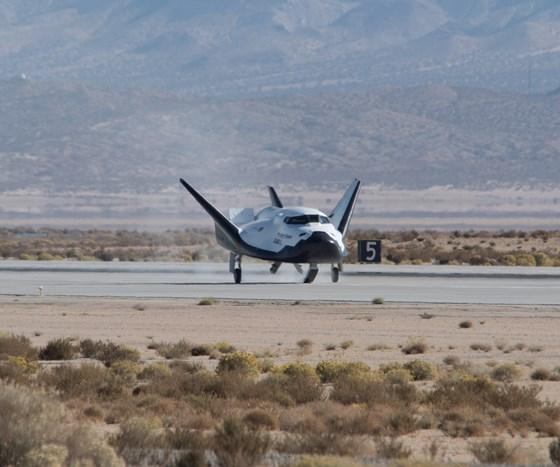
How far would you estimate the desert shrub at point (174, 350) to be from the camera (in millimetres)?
32375

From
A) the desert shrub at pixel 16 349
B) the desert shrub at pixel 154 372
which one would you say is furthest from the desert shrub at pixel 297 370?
the desert shrub at pixel 16 349

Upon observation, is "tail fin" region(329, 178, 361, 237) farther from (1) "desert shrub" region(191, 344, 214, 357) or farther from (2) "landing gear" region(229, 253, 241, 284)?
(1) "desert shrub" region(191, 344, 214, 357)

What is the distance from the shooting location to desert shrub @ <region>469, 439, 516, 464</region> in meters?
18.1

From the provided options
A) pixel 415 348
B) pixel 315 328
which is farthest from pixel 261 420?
pixel 315 328

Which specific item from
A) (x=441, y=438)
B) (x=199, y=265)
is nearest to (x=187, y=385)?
(x=441, y=438)

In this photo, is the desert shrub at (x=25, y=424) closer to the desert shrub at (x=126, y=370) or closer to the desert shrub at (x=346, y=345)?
the desert shrub at (x=126, y=370)

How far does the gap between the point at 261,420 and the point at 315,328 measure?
19.2 metres

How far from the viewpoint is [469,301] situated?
4872 centimetres

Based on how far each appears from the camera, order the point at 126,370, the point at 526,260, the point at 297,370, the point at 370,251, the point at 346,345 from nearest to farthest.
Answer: the point at 297,370 → the point at 126,370 → the point at 346,345 → the point at 370,251 → the point at 526,260

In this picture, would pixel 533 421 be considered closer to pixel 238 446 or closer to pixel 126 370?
pixel 238 446

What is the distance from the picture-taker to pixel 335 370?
27.2 metres

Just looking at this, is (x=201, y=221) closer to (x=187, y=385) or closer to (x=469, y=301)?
(x=469, y=301)

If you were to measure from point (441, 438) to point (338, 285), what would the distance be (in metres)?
36.4

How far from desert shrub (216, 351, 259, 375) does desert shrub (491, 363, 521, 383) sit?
400 centimetres
